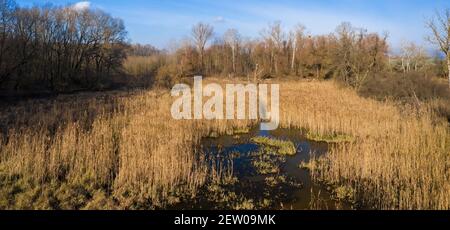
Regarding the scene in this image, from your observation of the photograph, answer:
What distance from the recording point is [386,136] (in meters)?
10.8

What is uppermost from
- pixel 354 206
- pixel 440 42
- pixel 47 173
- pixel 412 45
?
pixel 412 45

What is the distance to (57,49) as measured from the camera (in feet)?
104

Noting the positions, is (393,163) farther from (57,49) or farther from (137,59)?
(137,59)

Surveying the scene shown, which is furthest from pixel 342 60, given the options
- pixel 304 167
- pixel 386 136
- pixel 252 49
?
pixel 252 49

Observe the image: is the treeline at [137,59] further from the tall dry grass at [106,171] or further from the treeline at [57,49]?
the tall dry grass at [106,171]

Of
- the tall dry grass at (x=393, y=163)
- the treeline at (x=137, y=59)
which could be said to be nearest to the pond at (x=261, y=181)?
the tall dry grass at (x=393, y=163)

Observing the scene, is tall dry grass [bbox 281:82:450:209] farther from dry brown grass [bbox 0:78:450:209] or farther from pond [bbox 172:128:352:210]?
pond [bbox 172:128:352:210]

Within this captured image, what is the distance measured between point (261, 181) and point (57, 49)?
1182 inches

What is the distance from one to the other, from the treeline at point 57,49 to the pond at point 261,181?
2036cm

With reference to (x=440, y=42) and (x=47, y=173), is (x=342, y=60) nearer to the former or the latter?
→ (x=440, y=42)

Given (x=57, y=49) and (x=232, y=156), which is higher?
(x=57, y=49)

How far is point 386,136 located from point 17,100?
21.5 m

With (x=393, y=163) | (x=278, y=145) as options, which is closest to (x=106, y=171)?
(x=278, y=145)

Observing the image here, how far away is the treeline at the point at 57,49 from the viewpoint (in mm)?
24891
